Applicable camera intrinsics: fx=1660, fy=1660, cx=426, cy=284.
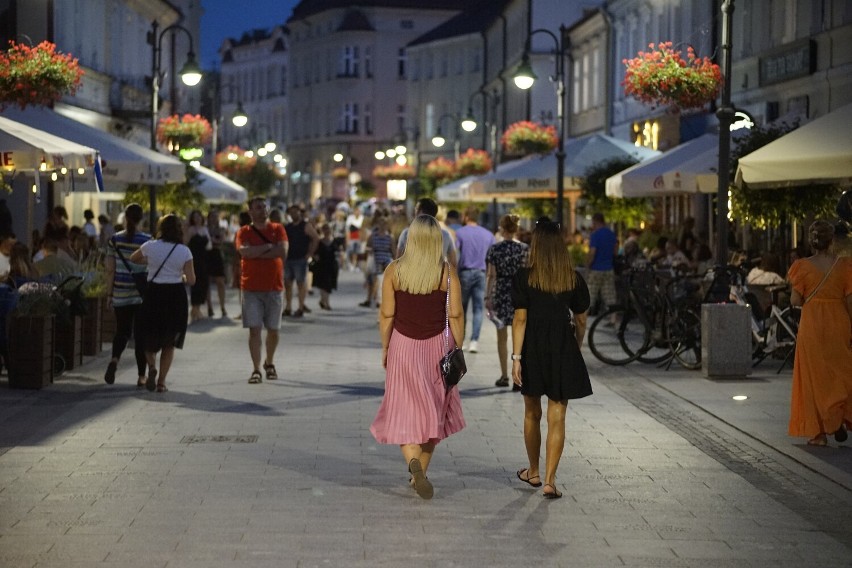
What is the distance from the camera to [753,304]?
1834cm

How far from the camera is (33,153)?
54.6ft

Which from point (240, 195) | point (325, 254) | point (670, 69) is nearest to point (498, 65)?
point (240, 195)

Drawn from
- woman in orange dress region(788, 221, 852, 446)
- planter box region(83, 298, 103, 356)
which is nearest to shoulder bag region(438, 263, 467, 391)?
woman in orange dress region(788, 221, 852, 446)

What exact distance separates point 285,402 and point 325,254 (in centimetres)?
1615

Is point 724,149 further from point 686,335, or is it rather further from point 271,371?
point 271,371

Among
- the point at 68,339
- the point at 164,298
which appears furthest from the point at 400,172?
the point at 164,298

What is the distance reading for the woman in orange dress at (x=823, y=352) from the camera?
1211 centimetres

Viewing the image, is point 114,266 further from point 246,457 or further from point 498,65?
point 498,65

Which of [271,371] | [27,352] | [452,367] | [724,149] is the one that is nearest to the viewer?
[452,367]

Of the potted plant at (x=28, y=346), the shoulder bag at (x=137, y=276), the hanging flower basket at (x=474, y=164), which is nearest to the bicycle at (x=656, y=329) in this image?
the shoulder bag at (x=137, y=276)

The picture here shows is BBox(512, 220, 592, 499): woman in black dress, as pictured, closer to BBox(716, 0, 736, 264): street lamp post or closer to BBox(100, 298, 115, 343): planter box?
BBox(716, 0, 736, 264): street lamp post

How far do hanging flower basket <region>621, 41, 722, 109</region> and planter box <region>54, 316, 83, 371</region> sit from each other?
8926 mm

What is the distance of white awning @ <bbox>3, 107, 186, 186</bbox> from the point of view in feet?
77.7

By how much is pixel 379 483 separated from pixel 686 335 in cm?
886
